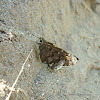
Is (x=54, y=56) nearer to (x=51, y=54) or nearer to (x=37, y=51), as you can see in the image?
(x=51, y=54)

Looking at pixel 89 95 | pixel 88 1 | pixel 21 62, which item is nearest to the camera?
pixel 21 62

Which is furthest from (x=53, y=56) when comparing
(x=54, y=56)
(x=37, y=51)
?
(x=37, y=51)

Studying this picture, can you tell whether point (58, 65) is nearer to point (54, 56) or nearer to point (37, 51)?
point (54, 56)

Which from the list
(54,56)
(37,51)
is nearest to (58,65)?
(54,56)

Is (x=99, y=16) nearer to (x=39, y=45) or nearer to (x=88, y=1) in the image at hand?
(x=88, y=1)

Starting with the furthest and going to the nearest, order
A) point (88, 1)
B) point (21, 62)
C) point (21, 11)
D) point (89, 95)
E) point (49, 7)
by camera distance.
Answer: point (88, 1) < point (49, 7) < point (89, 95) < point (21, 11) < point (21, 62)

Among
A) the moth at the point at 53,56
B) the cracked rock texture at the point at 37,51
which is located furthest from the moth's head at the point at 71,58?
the cracked rock texture at the point at 37,51

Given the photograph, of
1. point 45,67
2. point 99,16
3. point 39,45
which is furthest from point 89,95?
point 99,16
